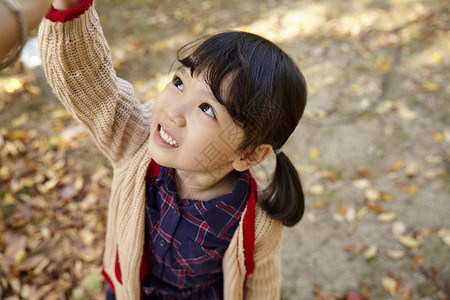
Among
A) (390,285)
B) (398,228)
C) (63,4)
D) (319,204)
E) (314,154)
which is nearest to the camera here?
(63,4)

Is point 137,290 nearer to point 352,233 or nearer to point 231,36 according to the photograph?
point 231,36

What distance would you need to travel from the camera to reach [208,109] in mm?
1155

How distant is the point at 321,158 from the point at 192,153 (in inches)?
88.0

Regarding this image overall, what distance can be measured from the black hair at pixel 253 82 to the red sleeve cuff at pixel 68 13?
0.34 meters

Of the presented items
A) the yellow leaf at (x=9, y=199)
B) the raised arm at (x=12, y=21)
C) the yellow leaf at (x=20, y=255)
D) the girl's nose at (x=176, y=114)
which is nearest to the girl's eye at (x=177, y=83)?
the girl's nose at (x=176, y=114)

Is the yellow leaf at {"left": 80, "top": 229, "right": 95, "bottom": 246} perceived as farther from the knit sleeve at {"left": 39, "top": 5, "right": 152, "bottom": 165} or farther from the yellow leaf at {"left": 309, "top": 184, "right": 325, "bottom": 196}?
the yellow leaf at {"left": 309, "top": 184, "right": 325, "bottom": 196}

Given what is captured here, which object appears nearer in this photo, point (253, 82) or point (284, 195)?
point (253, 82)

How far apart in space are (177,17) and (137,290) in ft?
11.8

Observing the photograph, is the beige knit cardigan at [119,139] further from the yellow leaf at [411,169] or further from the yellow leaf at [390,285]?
the yellow leaf at [411,169]

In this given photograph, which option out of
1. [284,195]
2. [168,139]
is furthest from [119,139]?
[284,195]

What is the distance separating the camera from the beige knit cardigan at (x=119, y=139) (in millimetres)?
1047

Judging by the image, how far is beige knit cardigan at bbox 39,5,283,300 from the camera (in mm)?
1047

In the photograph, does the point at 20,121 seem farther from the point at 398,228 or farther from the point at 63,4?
the point at 398,228

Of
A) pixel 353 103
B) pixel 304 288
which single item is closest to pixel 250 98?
pixel 304 288
